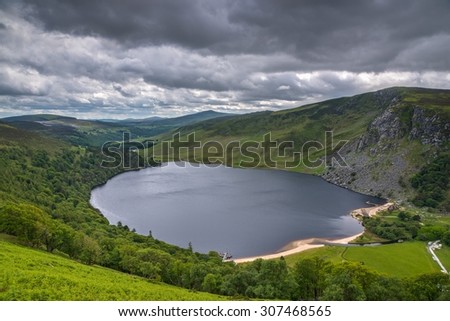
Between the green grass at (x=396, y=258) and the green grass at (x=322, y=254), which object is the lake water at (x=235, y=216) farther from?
the green grass at (x=396, y=258)

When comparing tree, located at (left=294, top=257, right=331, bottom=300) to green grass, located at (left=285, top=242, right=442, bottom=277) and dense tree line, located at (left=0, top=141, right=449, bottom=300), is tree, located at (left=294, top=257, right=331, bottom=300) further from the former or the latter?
green grass, located at (left=285, top=242, right=442, bottom=277)

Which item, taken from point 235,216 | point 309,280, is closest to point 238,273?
point 309,280

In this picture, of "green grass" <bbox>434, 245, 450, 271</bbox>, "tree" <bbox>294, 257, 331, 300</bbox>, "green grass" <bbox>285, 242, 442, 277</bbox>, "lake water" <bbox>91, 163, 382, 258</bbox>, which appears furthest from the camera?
"lake water" <bbox>91, 163, 382, 258</bbox>

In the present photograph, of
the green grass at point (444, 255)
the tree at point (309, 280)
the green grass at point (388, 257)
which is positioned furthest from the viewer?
the green grass at point (444, 255)

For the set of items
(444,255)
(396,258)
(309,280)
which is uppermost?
(309,280)

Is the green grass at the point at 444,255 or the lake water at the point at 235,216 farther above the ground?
the lake water at the point at 235,216

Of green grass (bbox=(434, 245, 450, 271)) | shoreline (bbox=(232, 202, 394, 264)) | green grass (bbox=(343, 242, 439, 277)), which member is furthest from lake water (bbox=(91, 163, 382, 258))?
green grass (bbox=(434, 245, 450, 271))

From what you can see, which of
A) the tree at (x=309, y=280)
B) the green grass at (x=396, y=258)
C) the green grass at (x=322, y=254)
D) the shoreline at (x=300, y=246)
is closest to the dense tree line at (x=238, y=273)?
the tree at (x=309, y=280)

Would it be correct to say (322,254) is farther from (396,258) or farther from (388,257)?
(396,258)
